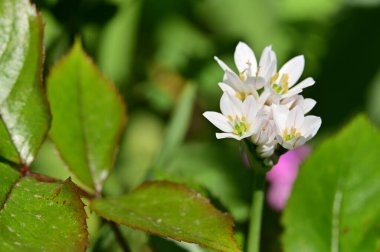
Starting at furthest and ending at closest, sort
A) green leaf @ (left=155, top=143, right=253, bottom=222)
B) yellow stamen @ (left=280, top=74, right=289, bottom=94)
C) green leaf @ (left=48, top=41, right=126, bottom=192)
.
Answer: green leaf @ (left=155, top=143, right=253, bottom=222) < green leaf @ (left=48, top=41, right=126, bottom=192) < yellow stamen @ (left=280, top=74, right=289, bottom=94)

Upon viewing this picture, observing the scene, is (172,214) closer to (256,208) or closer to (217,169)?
(256,208)

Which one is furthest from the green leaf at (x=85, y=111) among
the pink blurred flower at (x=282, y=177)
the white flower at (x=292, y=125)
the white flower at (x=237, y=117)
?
the pink blurred flower at (x=282, y=177)

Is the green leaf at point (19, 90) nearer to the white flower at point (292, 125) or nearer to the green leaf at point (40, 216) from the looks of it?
the green leaf at point (40, 216)

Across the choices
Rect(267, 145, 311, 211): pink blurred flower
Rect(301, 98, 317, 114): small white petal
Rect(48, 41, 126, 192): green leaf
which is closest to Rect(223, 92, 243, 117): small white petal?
Rect(301, 98, 317, 114): small white petal

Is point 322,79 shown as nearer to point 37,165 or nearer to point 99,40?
point 99,40

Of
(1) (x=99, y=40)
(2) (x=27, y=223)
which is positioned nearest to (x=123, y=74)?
(1) (x=99, y=40)

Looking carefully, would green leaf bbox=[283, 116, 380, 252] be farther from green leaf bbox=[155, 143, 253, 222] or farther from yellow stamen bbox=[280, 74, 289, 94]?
green leaf bbox=[155, 143, 253, 222]
